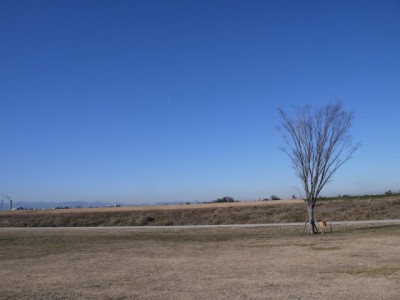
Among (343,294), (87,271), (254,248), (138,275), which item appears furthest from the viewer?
(254,248)

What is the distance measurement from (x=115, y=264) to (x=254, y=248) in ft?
19.1

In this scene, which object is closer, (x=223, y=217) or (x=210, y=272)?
(x=210, y=272)

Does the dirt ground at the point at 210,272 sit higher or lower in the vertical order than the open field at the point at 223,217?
lower

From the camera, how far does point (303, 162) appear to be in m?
25.6

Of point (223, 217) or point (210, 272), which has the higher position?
point (223, 217)

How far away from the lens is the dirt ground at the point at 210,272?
9039 millimetres

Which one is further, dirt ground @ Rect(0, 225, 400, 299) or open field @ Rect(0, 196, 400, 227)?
open field @ Rect(0, 196, 400, 227)

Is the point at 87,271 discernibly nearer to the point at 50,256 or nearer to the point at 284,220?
the point at 50,256

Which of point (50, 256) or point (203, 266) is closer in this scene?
point (203, 266)

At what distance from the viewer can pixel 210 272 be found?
11.6 m

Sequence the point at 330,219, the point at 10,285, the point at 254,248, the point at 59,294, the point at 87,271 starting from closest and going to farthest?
1. the point at 59,294
2. the point at 10,285
3. the point at 87,271
4. the point at 254,248
5. the point at 330,219

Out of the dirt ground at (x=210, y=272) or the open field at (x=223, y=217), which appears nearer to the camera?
the dirt ground at (x=210, y=272)

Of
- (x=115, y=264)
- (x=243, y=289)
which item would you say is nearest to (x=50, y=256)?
(x=115, y=264)

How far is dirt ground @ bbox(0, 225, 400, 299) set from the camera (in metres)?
9.04
